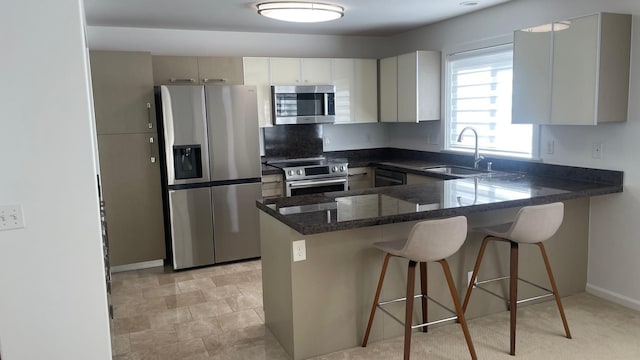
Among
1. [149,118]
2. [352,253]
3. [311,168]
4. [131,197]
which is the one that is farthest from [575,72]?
[131,197]

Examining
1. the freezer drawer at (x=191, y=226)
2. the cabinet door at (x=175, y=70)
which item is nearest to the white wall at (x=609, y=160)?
the cabinet door at (x=175, y=70)

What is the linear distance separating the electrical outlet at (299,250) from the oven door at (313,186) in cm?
226

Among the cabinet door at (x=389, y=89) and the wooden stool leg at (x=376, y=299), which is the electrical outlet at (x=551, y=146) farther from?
the wooden stool leg at (x=376, y=299)

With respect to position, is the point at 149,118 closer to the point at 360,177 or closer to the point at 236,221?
the point at 236,221

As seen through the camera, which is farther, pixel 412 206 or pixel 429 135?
pixel 429 135

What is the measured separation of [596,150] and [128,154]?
13.2 feet

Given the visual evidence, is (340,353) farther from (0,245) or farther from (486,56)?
(486,56)

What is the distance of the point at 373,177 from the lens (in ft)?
18.7

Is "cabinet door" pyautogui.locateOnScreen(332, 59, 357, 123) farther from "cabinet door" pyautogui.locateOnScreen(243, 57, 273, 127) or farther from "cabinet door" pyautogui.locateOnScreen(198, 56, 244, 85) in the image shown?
"cabinet door" pyautogui.locateOnScreen(198, 56, 244, 85)

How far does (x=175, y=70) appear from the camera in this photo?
4.86 meters

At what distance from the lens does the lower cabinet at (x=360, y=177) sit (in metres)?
5.60

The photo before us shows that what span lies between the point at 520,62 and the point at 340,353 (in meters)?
2.57

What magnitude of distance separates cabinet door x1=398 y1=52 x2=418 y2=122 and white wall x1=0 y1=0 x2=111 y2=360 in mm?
3646

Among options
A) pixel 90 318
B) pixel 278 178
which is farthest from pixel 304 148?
pixel 90 318
